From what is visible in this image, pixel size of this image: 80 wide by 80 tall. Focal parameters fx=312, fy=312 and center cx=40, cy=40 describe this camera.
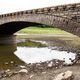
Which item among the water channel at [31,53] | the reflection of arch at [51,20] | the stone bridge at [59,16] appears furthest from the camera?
the water channel at [31,53]

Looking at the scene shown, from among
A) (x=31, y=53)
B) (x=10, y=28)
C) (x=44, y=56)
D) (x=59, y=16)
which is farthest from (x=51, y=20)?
(x=10, y=28)

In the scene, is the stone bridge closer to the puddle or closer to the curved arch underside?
the puddle

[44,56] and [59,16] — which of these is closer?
[59,16]

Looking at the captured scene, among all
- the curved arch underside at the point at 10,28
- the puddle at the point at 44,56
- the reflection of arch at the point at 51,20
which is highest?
the reflection of arch at the point at 51,20

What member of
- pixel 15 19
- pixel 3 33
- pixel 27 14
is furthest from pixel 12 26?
pixel 27 14

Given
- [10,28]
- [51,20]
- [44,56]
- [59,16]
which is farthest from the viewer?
[10,28]

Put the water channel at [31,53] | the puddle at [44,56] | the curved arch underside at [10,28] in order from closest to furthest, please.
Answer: the water channel at [31,53] → the puddle at [44,56] → the curved arch underside at [10,28]

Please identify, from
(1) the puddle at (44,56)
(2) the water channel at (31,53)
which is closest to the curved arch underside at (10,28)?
(2) the water channel at (31,53)

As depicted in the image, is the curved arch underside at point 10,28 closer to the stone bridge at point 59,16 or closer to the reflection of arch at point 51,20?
the reflection of arch at point 51,20

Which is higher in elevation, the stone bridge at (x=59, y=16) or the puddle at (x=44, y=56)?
the stone bridge at (x=59, y=16)

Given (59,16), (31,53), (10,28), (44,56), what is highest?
(59,16)

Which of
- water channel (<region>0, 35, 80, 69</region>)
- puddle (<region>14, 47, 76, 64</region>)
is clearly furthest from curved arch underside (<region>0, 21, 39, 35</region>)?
puddle (<region>14, 47, 76, 64</region>)

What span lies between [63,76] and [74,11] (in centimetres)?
591

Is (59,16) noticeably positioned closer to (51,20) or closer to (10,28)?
(51,20)
